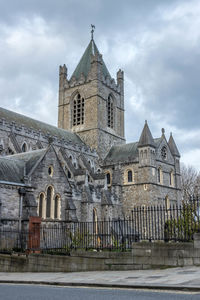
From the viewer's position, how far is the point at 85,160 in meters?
44.0

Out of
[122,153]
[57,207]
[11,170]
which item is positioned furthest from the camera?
[122,153]

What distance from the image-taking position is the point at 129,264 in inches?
564

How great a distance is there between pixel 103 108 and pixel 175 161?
14.0m

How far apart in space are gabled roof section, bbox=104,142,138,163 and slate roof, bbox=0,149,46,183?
67.5 ft

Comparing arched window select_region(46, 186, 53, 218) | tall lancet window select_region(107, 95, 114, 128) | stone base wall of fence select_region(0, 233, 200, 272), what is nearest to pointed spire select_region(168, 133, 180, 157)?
tall lancet window select_region(107, 95, 114, 128)

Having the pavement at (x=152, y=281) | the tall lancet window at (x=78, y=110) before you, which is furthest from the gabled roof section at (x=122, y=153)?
the pavement at (x=152, y=281)

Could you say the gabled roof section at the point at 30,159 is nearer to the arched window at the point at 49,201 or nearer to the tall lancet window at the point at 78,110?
the arched window at the point at 49,201

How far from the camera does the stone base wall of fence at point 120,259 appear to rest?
13.5m

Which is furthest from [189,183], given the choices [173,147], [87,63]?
[87,63]

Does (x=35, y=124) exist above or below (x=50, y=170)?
above

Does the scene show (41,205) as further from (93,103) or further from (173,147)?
(93,103)

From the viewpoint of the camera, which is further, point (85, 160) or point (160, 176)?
point (160, 176)

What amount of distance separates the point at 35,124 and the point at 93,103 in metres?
11.0

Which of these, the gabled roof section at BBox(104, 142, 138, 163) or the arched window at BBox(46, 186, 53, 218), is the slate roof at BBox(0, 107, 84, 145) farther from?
the arched window at BBox(46, 186, 53, 218)
